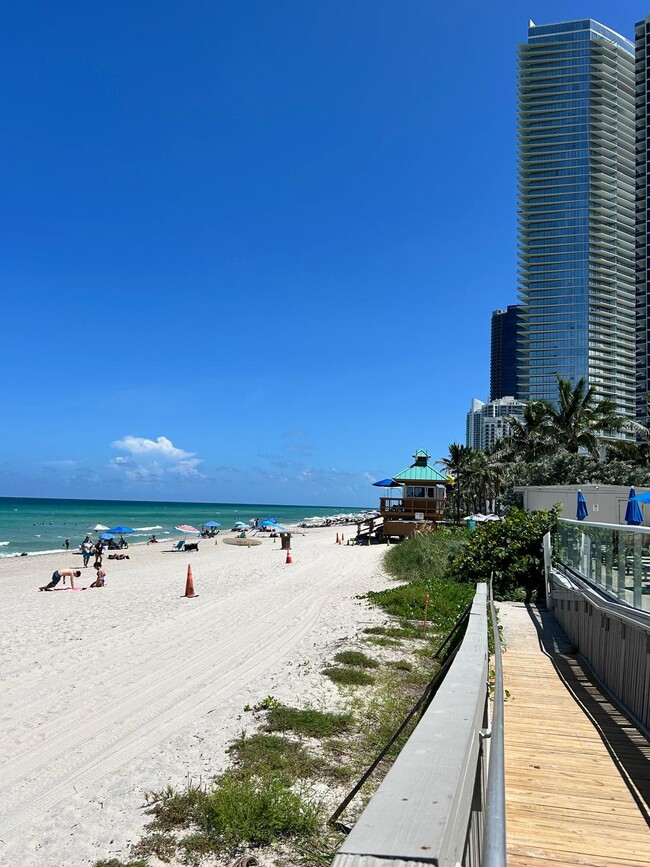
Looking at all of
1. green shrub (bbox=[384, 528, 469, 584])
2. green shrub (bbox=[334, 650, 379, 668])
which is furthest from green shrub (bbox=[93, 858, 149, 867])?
green shrub (bbox=[384, 528, 469, 584])

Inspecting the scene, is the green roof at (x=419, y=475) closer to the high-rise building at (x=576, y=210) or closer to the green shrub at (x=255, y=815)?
the green shrub at (x=255, y=815)

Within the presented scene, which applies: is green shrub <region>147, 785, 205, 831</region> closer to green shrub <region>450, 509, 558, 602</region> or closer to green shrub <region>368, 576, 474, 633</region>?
green shrub <region>368, 576, 474, 633</region>

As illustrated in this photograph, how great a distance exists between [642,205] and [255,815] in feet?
397

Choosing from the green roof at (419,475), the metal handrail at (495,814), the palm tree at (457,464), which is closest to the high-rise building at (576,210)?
the palm tree at (457,464)

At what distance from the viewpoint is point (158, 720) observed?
307 inches

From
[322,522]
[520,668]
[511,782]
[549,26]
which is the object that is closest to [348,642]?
[520,668]

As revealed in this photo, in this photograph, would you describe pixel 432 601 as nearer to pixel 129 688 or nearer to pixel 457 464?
pixel 129 688

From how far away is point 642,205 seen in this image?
10475cm

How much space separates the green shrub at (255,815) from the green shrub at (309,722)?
1442mm

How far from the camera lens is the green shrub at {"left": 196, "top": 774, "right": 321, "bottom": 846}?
186 inches

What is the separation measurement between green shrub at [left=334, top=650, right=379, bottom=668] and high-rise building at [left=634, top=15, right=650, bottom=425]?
10727cm

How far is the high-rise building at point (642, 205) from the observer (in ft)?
340

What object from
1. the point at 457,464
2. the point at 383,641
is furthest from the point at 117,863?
the point at 457,464

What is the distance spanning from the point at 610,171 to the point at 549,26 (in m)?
37.5
